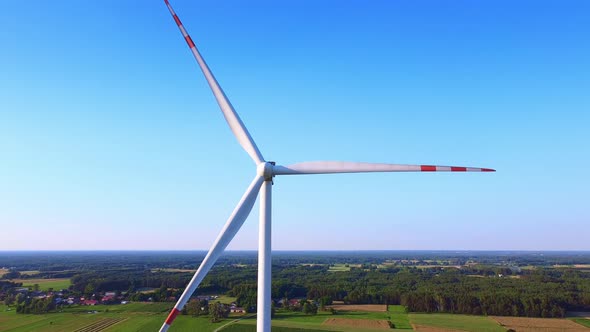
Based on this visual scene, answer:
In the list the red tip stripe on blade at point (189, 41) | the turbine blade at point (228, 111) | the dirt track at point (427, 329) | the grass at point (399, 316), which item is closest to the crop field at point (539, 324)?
the dirt track at point (427, 329)

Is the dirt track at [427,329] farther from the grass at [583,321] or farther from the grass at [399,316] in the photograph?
the grass at [583,321]

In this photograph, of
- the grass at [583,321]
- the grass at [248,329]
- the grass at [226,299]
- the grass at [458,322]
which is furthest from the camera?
the grass at [226,299]

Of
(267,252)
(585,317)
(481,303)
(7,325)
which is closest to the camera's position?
(267,252)

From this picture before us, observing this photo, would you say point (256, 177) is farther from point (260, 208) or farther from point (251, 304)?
point (251, 304)

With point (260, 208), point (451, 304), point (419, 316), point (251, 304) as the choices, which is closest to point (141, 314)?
point (251, 304)

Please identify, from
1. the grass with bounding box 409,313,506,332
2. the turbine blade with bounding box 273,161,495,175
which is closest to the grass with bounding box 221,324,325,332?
the grass with bounding box 409,313,506,332

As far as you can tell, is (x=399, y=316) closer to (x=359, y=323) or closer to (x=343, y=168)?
(x=359, y=323)
